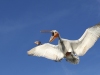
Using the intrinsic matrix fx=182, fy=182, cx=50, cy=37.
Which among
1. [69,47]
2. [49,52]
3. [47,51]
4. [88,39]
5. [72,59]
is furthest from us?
[88,39]

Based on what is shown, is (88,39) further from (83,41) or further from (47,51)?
(47,51)

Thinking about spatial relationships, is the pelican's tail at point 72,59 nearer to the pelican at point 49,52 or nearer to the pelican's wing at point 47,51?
the pelican at point 49,52

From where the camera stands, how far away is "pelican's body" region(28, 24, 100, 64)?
38.7ft

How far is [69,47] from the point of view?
12.1m

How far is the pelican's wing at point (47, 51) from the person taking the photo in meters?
11.7

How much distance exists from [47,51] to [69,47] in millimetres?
1654

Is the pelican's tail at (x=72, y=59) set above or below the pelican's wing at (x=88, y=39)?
below

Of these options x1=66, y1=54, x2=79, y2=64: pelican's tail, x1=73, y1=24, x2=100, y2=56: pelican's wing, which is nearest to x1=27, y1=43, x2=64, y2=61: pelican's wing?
x1=66, y1=54, x2=79, y2=64: pelican's tail

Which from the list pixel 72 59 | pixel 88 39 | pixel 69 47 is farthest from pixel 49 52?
pixel 88 39

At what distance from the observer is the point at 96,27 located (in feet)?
43.8

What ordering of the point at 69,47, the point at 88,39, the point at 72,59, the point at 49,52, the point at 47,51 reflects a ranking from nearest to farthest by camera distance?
the point at 72,59
the point at 69,47
the point at 49,52
the point at 47,51
the point at 88,39

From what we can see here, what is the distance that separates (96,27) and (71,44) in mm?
2449

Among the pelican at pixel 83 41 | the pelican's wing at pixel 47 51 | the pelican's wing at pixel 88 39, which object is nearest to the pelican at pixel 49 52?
the pelican's wing at pixel 47 51

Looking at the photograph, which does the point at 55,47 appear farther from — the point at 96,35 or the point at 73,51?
the point at 96,35
